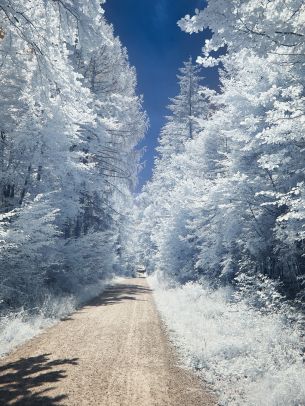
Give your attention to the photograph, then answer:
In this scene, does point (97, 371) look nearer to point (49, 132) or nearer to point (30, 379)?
point (30, 379)

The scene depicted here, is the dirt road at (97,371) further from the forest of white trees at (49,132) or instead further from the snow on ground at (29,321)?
the forest of white trees at (49,132)

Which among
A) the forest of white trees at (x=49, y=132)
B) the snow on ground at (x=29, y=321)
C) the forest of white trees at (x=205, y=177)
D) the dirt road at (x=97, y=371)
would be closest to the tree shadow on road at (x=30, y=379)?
the dirt road at (x=97, y=371)

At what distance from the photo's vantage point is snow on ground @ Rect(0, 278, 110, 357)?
9.24 meters

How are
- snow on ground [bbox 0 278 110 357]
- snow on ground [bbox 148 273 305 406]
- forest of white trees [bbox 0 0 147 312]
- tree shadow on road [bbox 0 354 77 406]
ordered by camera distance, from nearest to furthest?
1. tree shadow on road [bbox 0 354 77 406]
2. snow on ground [bbox 148 273 305 406]
3. forest of white trees [bbox 0 0 147 312]
4. snow on ground [bbox 0 278 110 357]

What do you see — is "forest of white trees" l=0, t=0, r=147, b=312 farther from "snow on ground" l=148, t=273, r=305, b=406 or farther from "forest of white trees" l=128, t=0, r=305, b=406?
"snow on ground" l=148, t=273, r=305, b=406

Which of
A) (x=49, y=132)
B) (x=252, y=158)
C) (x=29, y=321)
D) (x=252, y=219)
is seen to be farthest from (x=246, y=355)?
(x=49, y=132)

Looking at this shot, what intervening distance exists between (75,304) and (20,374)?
9.85 m

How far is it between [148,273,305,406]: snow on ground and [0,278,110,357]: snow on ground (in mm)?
4227

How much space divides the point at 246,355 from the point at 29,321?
6.78 m

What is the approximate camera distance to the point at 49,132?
13883 mm

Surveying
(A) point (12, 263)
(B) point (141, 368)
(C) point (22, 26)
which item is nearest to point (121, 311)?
(A) point (12, 263)

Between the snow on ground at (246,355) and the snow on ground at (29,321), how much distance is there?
423 cm

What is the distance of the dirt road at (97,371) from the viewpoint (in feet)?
19.4

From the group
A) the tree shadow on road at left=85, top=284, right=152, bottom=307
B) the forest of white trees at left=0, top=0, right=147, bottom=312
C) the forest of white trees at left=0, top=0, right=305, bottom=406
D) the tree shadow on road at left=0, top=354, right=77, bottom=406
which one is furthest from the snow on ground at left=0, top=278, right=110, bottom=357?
the tree shadow on road at left=85, top=284, right=152, bottom=307
